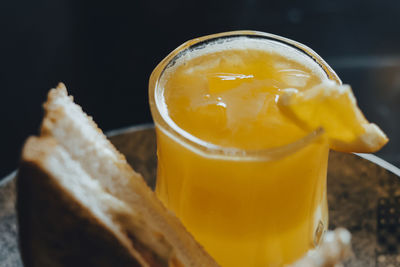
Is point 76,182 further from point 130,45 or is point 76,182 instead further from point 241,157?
point 130,45

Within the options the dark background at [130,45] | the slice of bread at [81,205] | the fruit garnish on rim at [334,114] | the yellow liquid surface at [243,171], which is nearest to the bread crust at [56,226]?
the slice of bread at [81,205]

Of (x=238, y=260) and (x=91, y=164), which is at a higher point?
(x=91, y=164)

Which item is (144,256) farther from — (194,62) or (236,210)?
(194,62)

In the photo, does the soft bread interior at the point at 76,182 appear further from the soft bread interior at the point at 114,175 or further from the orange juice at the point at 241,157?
the orange juice at the point at 241,157

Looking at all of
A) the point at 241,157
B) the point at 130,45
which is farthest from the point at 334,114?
the point at 130,45

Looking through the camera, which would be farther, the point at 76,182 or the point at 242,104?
the point at 242,104

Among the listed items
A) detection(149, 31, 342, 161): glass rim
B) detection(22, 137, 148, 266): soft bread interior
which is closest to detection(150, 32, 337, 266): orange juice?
detection(149, 31, 342, 161): glass rim

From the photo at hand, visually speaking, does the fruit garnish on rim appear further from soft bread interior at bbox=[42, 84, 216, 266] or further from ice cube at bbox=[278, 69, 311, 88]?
soft bread interior at bbox=[42, 84, 216, 266]

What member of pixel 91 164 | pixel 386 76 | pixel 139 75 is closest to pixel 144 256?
pixel 91 164
